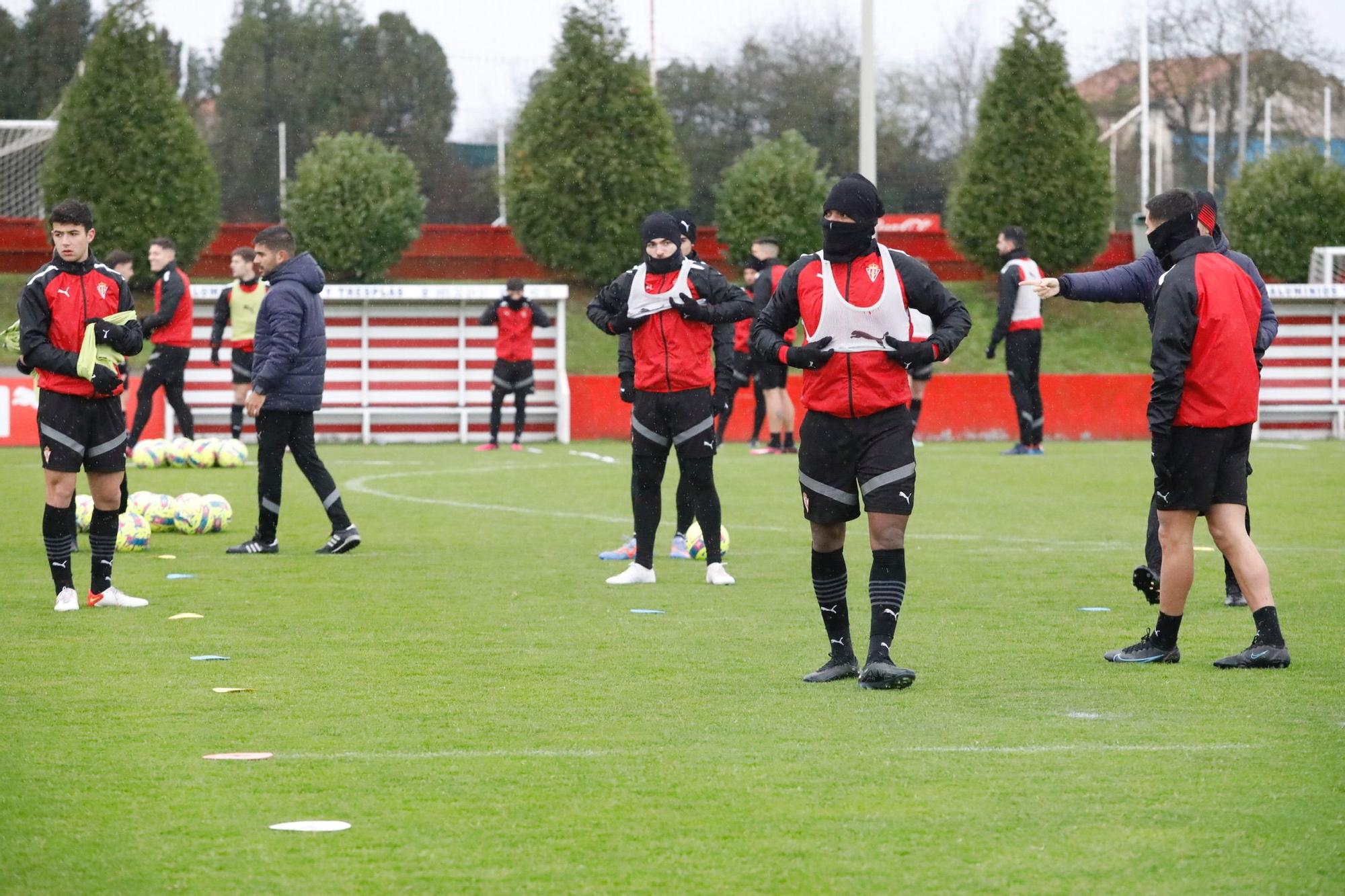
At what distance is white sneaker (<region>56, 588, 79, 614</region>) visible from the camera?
29.5 ft

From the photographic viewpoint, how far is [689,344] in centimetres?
1015

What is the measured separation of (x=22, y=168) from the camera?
36906mm

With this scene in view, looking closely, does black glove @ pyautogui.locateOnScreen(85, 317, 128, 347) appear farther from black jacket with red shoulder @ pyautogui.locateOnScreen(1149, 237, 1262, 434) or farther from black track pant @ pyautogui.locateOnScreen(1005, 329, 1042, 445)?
black track pant @ pyautogui.locateOnScreen(1005, 329, 1042, 445)

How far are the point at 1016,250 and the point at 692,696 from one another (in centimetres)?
1378

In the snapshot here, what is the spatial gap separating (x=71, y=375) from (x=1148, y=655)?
16.1ft

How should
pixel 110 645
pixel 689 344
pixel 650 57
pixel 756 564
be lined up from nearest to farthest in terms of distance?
1. pixel 110 645
2. pixel 689 344
3. pixel 756 564
4. pixel 650 57

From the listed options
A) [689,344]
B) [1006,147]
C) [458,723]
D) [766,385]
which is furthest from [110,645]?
[1006,147]

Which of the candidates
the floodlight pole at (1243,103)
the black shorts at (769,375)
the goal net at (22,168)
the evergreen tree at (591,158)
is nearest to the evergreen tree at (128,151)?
the goal net at (22,168)

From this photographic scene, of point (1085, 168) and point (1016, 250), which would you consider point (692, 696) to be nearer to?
point (1016, 250)

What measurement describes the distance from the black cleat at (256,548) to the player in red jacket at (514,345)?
1087 cm

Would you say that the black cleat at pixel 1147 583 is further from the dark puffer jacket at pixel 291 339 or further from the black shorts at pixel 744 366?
the black shorts at pixel 744 366

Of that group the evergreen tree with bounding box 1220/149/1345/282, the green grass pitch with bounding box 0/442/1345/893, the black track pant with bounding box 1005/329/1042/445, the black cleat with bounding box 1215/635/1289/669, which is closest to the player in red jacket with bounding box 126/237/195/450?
the green grass pitch with bounding box 0/442/1345/893

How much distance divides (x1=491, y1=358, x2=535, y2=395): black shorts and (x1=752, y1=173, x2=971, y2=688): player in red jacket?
1574 cm

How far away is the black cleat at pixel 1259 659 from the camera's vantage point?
736 centimetres
